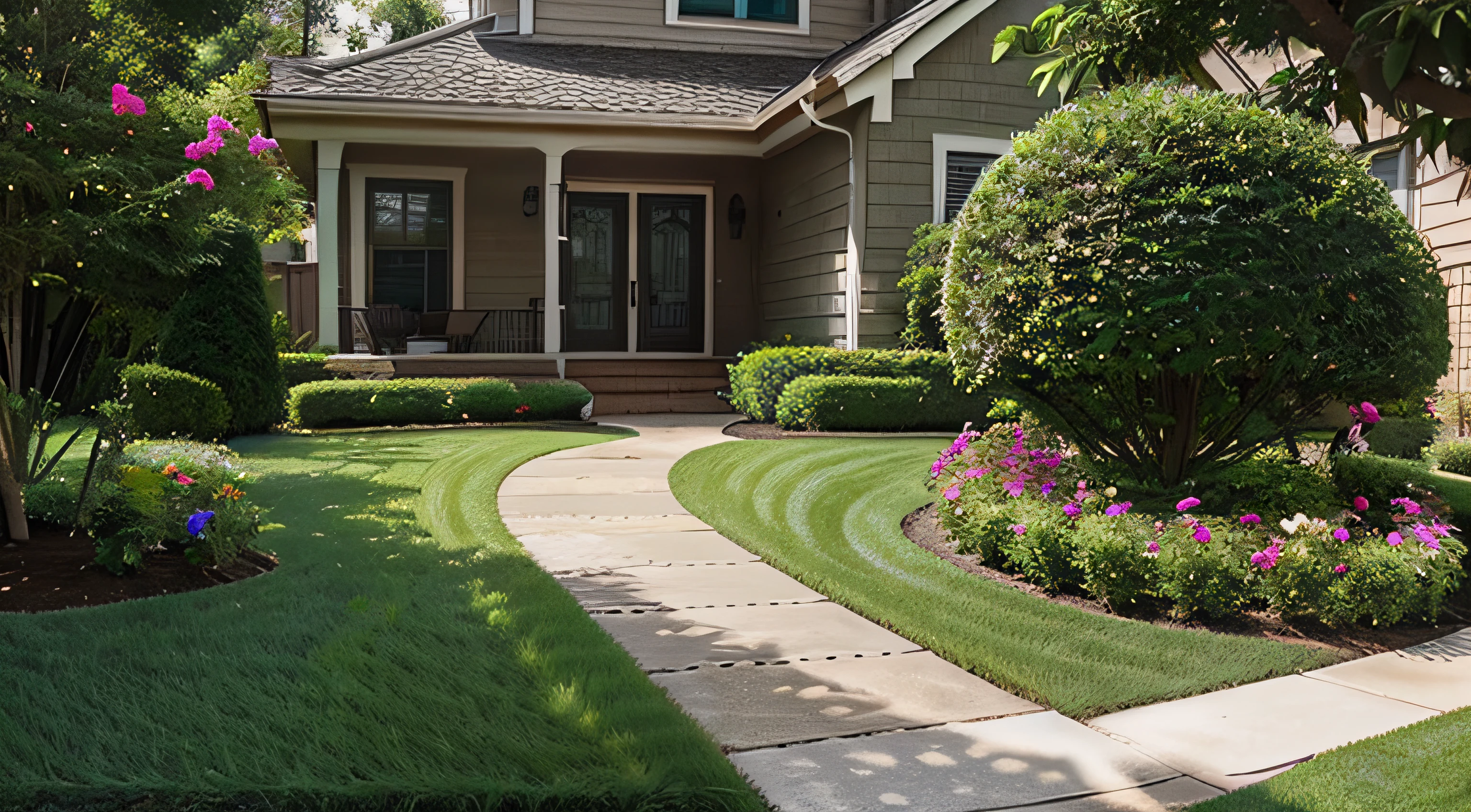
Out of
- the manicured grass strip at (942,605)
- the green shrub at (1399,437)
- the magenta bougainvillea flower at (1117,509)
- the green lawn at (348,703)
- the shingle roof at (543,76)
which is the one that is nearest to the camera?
the green lawn at (348,703)

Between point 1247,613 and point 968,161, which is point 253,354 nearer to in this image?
point 968,161

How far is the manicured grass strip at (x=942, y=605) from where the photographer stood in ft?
12.3

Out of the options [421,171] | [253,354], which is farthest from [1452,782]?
[421,171]

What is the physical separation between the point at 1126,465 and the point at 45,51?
5408 mm

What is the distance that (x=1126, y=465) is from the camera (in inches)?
236

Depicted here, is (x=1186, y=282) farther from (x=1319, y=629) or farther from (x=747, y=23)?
(x=747, y=23)

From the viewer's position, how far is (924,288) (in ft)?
35.7

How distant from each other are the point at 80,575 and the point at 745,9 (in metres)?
13.2

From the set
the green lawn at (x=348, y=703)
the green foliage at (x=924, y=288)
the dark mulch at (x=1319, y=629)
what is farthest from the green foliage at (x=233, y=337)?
the dark mulch at (x=1319, y=629)

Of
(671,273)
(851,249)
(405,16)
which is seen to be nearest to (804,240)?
(851,249)

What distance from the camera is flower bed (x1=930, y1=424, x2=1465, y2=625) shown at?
14.5 ft

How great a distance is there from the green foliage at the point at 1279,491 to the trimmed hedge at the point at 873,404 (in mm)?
4724

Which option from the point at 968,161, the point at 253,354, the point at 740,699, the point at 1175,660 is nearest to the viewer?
the point at 740,699

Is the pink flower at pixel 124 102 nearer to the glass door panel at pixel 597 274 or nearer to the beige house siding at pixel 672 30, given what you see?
the glass door panel at pixel 597 274
